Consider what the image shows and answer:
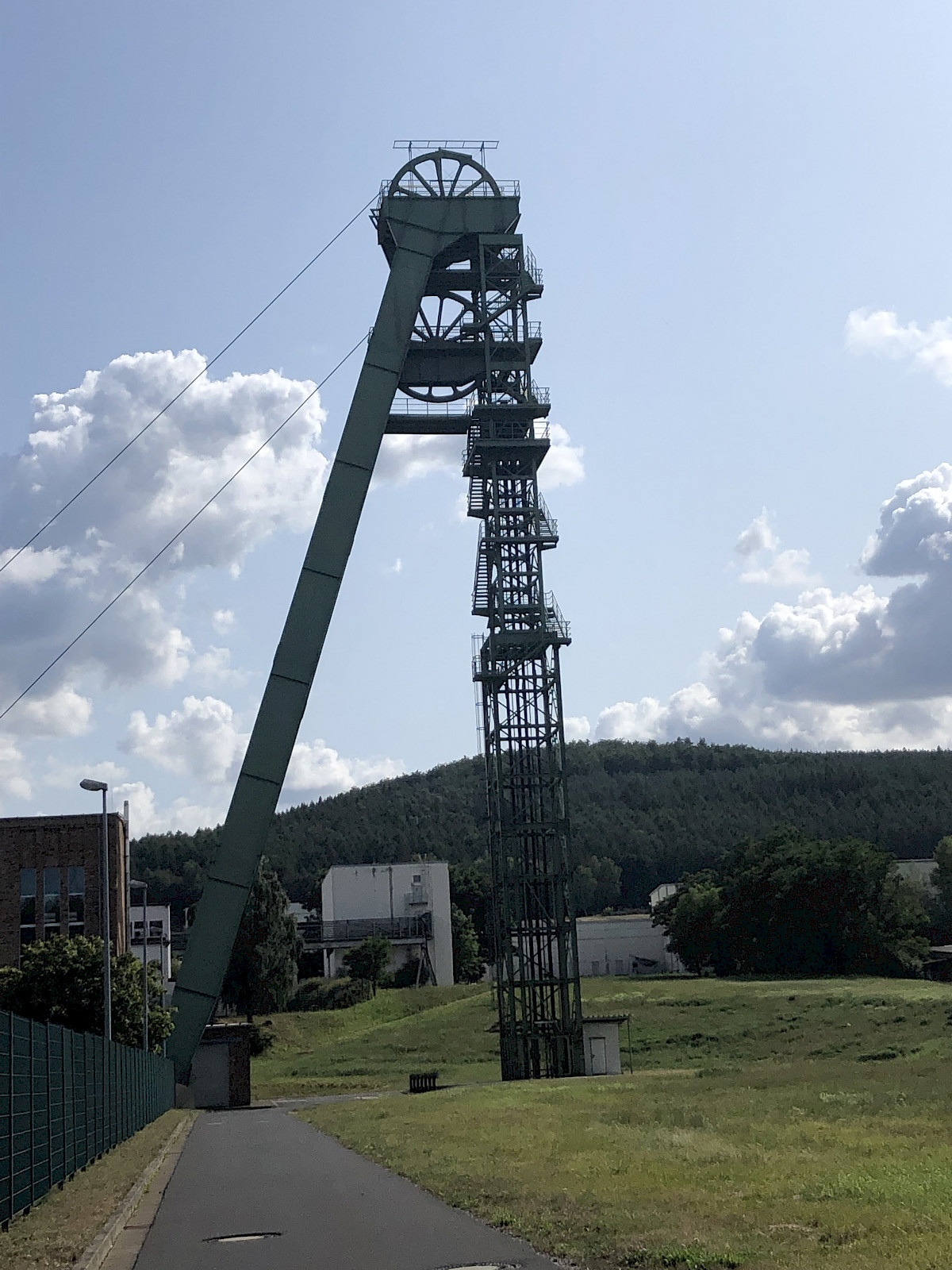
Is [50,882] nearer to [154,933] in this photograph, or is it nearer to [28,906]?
[28,906]

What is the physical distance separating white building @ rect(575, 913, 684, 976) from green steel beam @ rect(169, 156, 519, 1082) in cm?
6964

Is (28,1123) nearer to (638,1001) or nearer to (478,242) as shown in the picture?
(478,242)

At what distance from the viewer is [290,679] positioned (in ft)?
145

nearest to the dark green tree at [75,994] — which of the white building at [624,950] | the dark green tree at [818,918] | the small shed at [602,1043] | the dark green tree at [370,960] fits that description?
the small shed at [602,1043]

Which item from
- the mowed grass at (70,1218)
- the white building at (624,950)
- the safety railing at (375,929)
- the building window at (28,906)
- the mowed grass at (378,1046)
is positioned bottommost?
the mowed grass at (378,1046)

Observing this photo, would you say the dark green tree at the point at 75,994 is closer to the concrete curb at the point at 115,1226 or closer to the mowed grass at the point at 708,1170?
the mowed grass at the point at 708,1170

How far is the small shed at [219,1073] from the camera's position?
50.9 m

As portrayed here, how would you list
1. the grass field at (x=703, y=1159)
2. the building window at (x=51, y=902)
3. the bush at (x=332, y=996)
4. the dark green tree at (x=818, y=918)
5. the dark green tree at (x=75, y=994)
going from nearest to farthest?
the grass field at (x=703, y=1159), the dark green tree at (x=75, y=994), the building window at (x=51, y=902), the bush at (x=332, y=996), the dark green tree at (x=818, y=918)

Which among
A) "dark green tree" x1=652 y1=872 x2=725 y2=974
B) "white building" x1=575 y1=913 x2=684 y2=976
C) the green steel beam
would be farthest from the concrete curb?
"white building" x1=575 y1=913 x2=684 y2=976

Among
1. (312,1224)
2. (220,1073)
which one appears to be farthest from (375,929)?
(312,1224)

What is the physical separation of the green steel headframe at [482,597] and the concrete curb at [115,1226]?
816 inches

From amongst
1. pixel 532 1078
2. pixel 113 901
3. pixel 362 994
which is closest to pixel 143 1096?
pixel 532 1078

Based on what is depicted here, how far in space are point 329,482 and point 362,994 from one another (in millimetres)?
55004

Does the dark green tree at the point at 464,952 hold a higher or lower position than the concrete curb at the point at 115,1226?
lower
